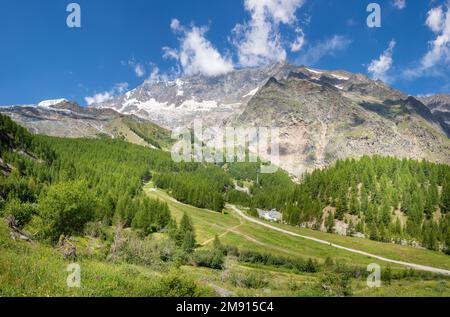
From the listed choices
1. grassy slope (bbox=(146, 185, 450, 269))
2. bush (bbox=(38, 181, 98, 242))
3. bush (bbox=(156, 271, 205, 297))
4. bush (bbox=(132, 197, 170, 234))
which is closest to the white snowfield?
grassy slope (bbox=(146, 185, 450, 269))

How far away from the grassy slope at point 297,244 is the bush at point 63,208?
217 ft

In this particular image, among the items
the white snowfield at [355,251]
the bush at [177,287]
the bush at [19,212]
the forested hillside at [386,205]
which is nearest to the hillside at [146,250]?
the bush at [177,287]

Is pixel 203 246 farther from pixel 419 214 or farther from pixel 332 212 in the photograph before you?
pixel 419 214

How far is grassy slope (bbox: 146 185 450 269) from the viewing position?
368 ft

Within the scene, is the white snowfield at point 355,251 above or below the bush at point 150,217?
below

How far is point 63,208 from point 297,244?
304ft

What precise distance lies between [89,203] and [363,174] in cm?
17593

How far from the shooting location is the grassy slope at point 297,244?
11228 cm

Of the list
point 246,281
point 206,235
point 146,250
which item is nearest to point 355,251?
point 206,235

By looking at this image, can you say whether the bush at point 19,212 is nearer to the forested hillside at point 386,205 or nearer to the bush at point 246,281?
the bush at point 246,281

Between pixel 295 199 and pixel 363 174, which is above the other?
pixel 363 174

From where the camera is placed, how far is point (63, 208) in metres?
50.2
